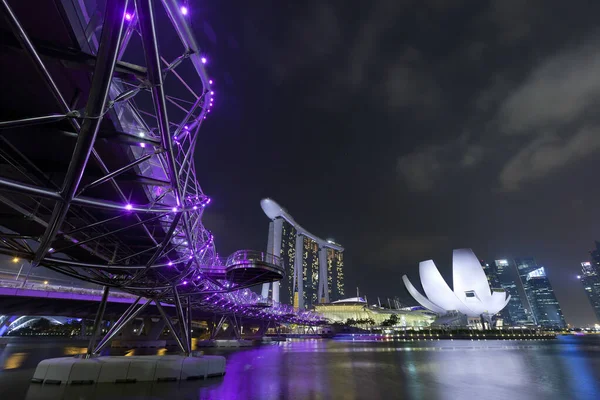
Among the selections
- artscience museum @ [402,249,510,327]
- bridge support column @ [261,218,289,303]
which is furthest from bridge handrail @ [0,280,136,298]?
artscience museum @ [402,249,510,327]

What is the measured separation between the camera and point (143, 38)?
4258 mm

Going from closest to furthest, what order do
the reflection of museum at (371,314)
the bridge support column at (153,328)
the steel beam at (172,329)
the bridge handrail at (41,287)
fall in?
1. the steel beam at (172,329)
2. the bridge handrail at (41,287)
3. the bridge support column at (153,328)
4. the reflection of museum at (371,314)

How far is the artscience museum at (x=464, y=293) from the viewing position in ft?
313

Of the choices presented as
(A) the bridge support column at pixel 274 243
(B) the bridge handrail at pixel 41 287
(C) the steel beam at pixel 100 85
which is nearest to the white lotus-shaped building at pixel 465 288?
(A) the bridge support column at pixel 274 243

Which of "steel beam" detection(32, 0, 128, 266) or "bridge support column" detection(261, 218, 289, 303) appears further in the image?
"bridge support column" detection(261, 218, 289, 303)

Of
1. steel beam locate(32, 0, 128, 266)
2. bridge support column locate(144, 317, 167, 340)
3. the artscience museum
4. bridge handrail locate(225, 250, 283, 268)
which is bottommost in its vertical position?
bridge support column locate(144, 317, 167, 340)

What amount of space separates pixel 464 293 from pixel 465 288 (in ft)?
6.10

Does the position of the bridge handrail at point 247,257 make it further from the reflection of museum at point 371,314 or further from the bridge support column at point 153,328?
the reflection of museum at point 371,314

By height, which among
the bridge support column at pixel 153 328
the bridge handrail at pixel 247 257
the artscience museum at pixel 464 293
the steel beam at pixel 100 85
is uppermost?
the artscience museum at pixel 464 293

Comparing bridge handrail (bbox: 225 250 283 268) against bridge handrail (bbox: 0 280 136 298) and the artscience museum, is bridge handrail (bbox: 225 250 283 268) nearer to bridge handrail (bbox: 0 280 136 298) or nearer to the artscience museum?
bridge handrail (bbox: 0 280 136 298)

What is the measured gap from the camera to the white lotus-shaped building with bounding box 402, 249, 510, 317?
3748 inches

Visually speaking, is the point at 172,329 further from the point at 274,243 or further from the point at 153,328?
the point at 274,243

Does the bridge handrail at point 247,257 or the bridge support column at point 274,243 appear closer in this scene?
the bridge handrail at point 247,257

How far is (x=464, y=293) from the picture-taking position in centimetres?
9725
